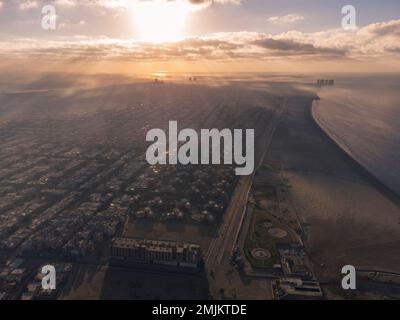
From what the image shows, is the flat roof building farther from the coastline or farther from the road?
the coastline

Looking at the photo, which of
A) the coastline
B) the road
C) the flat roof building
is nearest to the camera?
the road

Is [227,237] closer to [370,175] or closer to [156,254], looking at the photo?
[156,254]

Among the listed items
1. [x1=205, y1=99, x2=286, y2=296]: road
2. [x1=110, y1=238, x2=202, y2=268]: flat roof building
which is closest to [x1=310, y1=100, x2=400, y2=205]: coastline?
[x1=205, y1=99, x2=286, y2=296]: road

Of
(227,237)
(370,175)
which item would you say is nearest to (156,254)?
(227,237)

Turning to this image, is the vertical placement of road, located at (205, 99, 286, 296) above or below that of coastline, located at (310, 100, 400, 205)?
below

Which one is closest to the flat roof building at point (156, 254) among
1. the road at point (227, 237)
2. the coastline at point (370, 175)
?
the road at point (227, 237)

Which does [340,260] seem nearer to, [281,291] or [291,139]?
[281,291]

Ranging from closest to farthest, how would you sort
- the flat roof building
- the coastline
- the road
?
the road < the flat roof building < the coastline

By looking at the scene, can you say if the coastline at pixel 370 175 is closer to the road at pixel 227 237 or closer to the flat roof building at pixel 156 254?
the road at pixel 227 237
